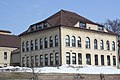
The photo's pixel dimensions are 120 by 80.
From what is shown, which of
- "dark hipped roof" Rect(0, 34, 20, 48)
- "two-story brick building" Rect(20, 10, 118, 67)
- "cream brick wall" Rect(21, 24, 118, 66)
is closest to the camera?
"cream brick wall" Rect(21, 24, 118, 66)

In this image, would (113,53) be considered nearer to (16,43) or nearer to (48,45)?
(48,45)

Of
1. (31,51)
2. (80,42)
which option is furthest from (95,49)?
(31,51)

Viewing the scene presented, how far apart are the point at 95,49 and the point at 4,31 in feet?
139

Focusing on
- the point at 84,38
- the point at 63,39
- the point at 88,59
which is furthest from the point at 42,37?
the point at 88,59

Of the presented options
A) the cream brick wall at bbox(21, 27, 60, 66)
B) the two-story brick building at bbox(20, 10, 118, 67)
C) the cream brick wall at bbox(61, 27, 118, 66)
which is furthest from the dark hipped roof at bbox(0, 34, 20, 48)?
the cream brick wall at bbox(61, 27, 118, 66)

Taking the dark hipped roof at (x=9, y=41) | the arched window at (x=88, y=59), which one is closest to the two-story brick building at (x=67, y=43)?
the arched window at (x=88, y=59)

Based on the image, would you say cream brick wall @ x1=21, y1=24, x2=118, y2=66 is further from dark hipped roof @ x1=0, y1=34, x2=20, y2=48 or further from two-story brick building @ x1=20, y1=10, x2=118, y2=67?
dark hipped roof @ x1=0, y1=34, x2=20, y2=48

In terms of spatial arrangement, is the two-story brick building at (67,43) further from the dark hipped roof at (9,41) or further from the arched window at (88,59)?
the dark hipped roof at (9,41)

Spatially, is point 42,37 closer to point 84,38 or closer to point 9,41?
point 84,38

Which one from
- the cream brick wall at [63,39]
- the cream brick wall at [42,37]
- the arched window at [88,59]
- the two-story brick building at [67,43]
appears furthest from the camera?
the arched window at [88,59]

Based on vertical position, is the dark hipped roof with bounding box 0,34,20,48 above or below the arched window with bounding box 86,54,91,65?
above

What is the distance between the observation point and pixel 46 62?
57.2 meters

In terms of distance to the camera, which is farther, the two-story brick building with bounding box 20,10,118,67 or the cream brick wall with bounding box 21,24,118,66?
the two-story brick building with bounding box 20,10,118,67

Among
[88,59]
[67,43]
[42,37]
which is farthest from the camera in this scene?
[42,37]
